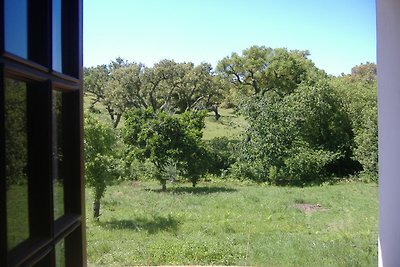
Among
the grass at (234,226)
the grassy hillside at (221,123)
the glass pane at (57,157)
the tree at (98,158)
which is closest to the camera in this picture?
the glass pane at (57,157)

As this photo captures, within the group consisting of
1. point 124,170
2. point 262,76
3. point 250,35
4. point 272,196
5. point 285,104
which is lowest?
point 272,196

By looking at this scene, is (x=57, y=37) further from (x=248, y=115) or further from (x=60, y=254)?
(x=248, y=115)

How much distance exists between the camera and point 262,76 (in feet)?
20.7

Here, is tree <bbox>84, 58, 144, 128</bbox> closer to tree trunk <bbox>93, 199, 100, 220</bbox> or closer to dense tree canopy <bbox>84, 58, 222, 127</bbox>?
dense tree canopy <bbox>84, 58, 222, 127</bbox>

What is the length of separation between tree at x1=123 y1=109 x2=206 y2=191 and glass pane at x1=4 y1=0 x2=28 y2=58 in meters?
4.63

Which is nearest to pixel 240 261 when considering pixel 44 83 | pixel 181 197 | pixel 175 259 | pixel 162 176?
pixel 175 259

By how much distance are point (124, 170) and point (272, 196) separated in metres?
1.81

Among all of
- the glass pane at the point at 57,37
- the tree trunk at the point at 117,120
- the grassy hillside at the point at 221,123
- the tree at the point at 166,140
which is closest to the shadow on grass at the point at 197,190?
the tree at the point at 166,140

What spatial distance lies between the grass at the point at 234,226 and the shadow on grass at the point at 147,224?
0.01 metres

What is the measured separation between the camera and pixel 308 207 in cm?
488

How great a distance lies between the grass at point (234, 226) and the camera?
3971mm

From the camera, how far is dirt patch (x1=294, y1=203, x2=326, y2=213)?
15.8ft

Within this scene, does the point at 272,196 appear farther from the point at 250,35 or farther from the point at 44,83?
the point at 44,83

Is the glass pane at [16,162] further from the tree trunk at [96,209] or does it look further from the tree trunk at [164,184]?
the tree trunk at [164,184]
